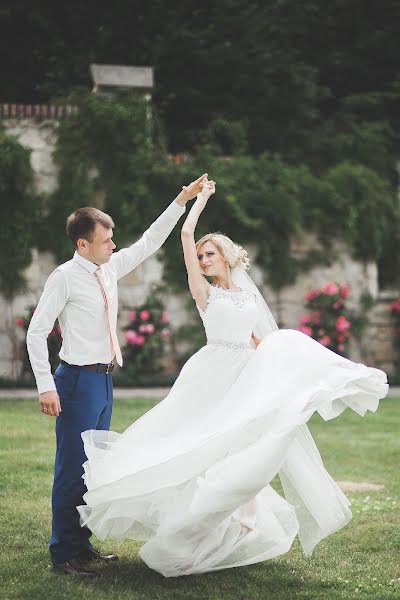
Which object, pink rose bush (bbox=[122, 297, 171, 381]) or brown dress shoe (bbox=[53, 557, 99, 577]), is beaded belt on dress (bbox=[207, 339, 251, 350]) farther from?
pink rose bush (bbox=[122, 297, 171, 381])

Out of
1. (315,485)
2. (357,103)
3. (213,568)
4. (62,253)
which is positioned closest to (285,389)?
→ (315,485)

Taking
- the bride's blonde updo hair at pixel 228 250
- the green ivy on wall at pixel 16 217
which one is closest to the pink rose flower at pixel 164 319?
the green ivy on wall at pixel 16 217

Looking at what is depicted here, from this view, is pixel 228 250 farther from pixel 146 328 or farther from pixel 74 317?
pixel 146 328

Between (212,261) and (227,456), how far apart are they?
120 cm

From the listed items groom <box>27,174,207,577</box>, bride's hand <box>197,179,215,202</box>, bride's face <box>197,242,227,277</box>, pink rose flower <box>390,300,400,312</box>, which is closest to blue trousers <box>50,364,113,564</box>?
groom <box>27,174,207,577</box>

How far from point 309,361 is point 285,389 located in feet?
0.77

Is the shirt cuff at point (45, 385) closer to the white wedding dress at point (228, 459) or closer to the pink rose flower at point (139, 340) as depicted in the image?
the white wedding dress at point (228, 459)

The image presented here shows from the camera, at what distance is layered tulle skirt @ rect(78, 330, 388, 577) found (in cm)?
411

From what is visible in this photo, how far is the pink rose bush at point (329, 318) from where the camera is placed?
495 inches

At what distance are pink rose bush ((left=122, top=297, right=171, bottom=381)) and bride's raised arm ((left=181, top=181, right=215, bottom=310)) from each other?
7031mm

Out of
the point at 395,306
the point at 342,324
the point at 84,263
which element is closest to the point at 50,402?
the point at 84,263

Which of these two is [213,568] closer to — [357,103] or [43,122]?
[43,122]

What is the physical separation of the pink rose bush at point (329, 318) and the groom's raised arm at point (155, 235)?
780 cm

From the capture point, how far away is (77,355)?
14.6 ft
